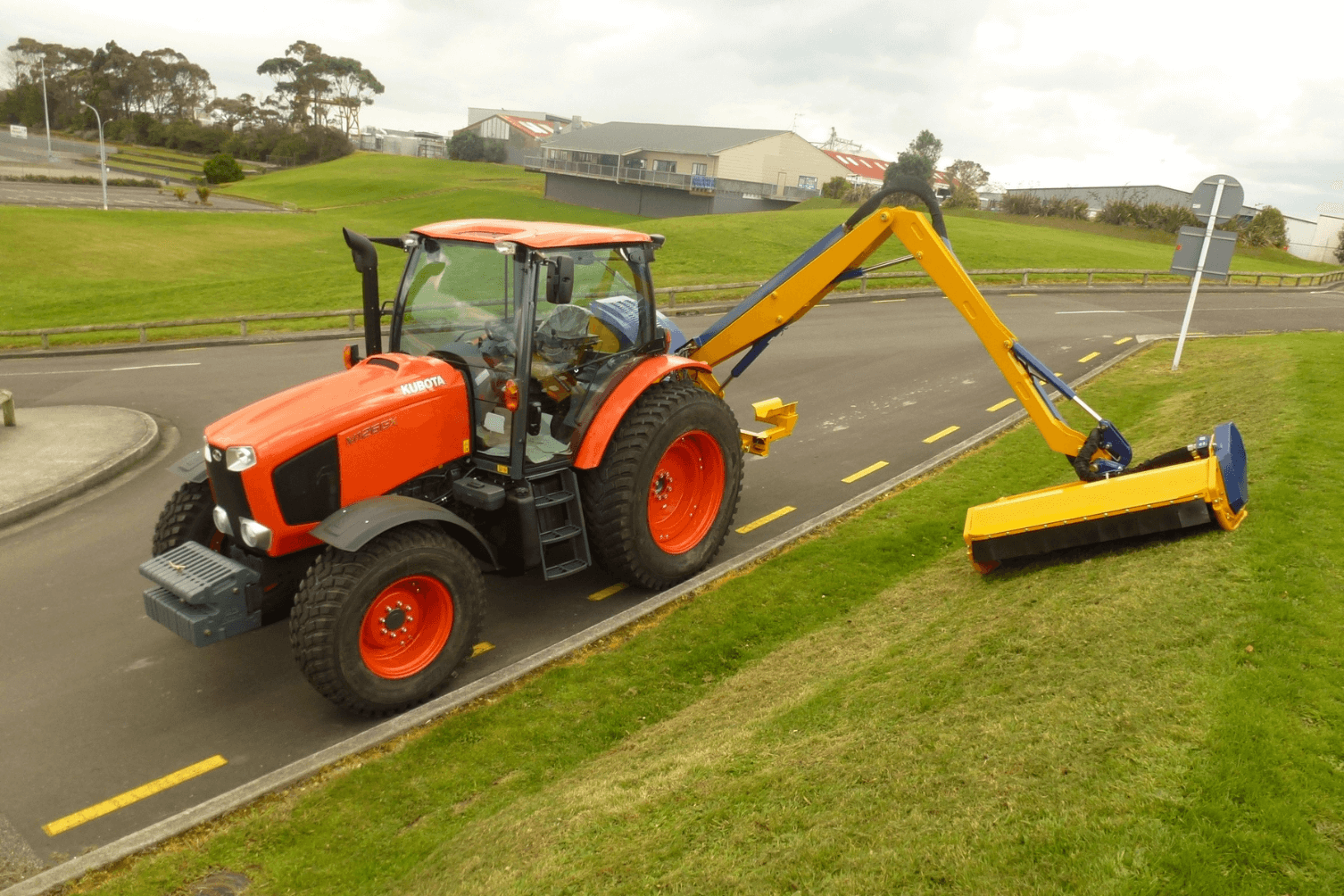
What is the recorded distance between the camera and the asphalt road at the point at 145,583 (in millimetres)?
5637

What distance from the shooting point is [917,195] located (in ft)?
24.7

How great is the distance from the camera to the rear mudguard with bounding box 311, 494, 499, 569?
5.57 m

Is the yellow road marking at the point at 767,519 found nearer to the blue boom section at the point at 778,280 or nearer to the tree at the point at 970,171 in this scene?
the blue boom section at the point at 778,280

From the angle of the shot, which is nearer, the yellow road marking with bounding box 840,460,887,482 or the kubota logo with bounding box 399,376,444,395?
the kubota logo with bounding box 399,376,444,395

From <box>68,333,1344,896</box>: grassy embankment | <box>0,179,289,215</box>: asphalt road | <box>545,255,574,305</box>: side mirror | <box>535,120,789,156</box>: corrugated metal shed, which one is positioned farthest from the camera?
<box>535,120,789,156</box>: corrugated metal shed

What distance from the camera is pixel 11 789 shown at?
532 cm

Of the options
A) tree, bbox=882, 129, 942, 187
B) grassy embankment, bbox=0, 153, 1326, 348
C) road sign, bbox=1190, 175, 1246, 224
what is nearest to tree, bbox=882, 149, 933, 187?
tree, bbox=882, 129, 942, 187

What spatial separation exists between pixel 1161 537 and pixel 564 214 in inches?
2357

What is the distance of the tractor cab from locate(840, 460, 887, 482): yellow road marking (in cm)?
436

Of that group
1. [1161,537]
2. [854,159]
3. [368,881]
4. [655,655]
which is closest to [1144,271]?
[1161,537]

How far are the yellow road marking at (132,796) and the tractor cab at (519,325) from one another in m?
2.76

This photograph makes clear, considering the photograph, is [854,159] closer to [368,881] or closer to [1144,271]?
[1144,271]

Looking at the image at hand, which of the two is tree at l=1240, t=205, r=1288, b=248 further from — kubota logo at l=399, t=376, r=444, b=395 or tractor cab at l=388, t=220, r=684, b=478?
kubota logo at l=399, t=376, r=444, b=395

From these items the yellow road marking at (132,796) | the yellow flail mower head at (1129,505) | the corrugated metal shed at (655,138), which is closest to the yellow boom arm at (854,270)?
the yellow flail mower head at (1129,505)
